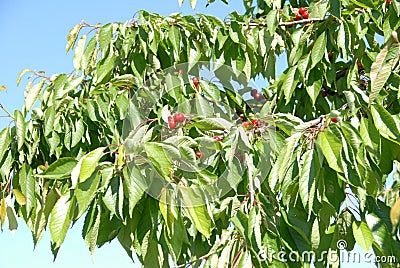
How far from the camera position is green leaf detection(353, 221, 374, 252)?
1355 millimetres

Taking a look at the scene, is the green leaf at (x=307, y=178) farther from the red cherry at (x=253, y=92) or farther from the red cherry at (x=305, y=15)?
the red cherry at (x=305, y=15)

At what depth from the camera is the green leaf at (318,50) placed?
184 cm

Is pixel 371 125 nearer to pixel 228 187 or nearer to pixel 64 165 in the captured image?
pixel 228 187

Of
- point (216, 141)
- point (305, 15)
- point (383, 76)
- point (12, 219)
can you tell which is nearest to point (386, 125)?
point (383, 76)

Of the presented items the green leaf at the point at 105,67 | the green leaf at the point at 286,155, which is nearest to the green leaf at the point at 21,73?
the green leaf at the point at 105,67

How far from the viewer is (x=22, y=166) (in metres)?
1.89

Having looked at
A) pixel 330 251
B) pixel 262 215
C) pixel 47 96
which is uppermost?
pixel 47 96

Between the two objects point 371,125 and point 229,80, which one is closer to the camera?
point 371,125

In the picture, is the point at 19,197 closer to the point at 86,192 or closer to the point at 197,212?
the point at 86,192

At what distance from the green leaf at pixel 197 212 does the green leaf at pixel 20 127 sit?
74 cm

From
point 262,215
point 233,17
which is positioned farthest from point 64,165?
point 233,17

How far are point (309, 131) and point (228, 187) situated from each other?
36cm

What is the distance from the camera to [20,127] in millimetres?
1884

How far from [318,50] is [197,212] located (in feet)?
2.54
